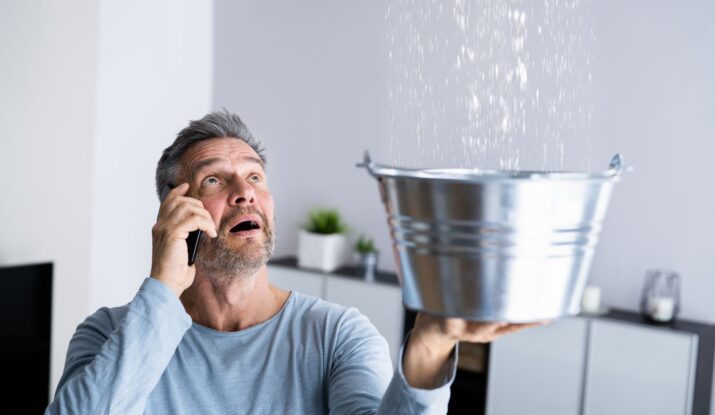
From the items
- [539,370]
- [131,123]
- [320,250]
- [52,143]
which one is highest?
[131,123]

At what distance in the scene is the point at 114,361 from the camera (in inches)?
48.2

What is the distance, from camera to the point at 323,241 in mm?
4219

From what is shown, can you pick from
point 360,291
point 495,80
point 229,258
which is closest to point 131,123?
point 360,291

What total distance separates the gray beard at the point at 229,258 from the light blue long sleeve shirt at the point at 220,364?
10 centimetres

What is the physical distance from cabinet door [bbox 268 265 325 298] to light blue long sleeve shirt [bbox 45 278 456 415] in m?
2.65

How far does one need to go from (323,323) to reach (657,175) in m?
2.51

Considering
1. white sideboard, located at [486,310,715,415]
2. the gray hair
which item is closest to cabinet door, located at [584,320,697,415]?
white sideboard, located at [486,310,715,415]

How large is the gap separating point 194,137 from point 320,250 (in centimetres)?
263

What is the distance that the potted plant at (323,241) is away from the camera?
423cm

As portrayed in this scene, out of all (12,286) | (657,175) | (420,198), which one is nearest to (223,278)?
(420,198)

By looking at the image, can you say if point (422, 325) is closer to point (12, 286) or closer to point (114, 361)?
point (114, 361)

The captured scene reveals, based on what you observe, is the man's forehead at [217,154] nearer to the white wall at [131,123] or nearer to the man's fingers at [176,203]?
the man's fingers at [176,203]

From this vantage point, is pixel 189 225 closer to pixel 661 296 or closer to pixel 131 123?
pixel 131 123

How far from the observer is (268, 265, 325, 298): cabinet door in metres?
4.20
